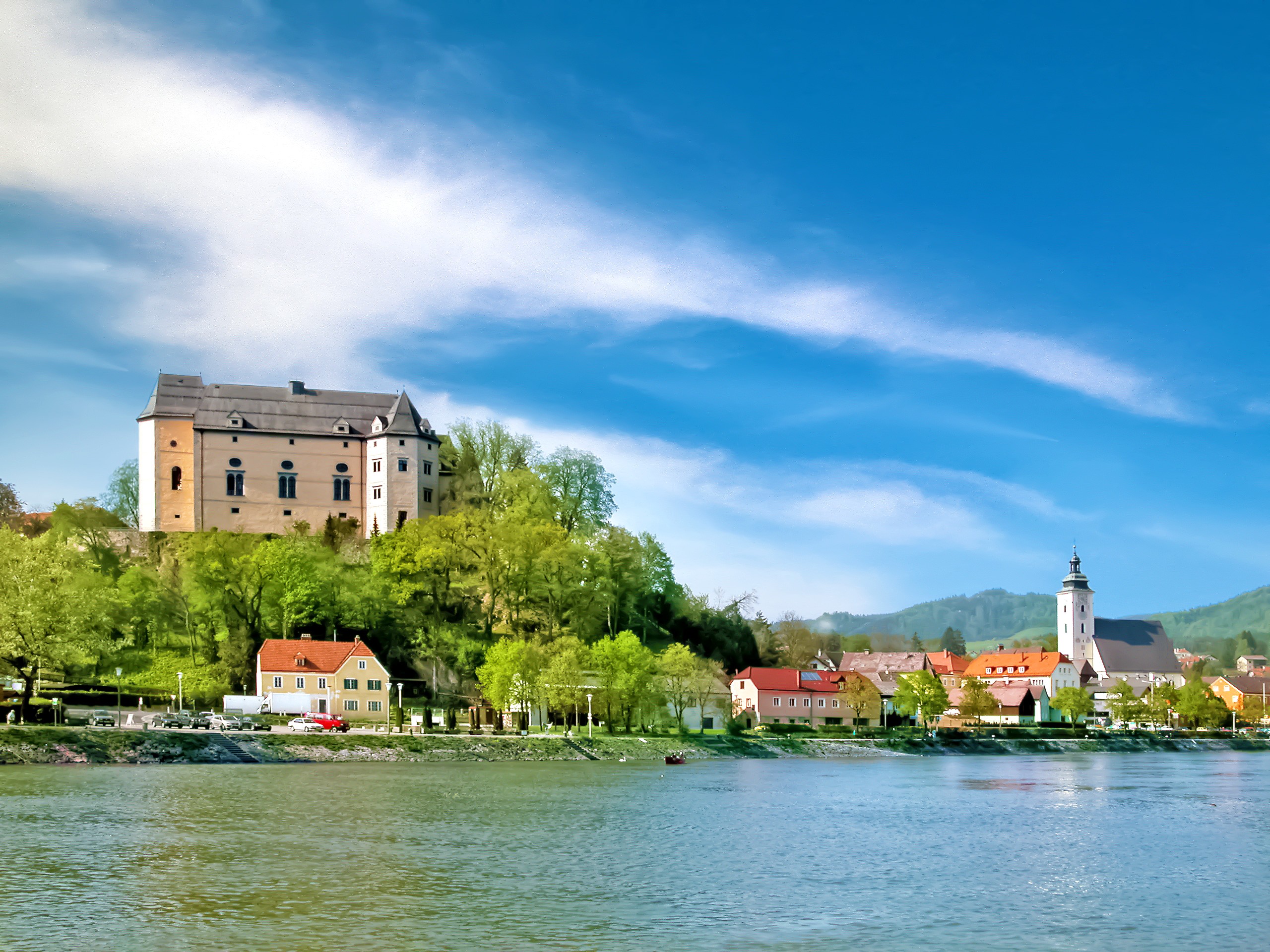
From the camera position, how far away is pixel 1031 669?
602ft

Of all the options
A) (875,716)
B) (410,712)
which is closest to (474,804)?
(410,712)

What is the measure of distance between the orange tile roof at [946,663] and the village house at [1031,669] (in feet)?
4.37

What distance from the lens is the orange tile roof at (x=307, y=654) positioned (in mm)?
95938

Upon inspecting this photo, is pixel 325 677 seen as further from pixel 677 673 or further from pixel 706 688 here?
pixel 706 688

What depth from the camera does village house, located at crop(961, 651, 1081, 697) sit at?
595 ft

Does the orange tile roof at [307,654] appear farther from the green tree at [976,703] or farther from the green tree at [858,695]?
the green tree at [976,703]

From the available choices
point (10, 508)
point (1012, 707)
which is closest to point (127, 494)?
point (10, 508)

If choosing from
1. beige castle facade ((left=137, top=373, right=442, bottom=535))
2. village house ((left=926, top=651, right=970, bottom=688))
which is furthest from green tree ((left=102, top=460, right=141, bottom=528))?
village house ((left=926, top=651, right=970, bottom=688))

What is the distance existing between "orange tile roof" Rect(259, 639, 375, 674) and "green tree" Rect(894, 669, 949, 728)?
5092cm

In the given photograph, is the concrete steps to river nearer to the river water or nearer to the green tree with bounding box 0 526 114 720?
the river water

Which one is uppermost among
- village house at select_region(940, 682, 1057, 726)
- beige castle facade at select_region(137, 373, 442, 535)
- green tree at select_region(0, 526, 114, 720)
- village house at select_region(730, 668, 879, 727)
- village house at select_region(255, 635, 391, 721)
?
beige castle facade at select_region(137, 373, 442, 535)

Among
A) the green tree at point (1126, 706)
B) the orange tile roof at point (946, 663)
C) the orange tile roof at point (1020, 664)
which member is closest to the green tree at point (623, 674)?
the green tree at point (1126, 706)

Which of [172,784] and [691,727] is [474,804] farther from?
[691,727]

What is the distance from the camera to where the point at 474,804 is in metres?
53.6
